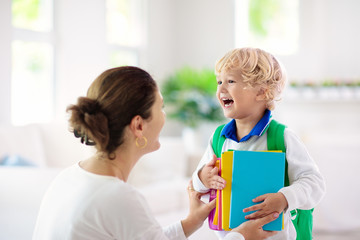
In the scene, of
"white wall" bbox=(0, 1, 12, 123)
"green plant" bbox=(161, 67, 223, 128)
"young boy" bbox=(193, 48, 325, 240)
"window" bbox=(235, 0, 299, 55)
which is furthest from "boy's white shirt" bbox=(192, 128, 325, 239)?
"window" bbox=(235, 0, 299, 55)

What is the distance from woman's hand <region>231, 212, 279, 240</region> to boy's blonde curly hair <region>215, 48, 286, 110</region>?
15.7 inches

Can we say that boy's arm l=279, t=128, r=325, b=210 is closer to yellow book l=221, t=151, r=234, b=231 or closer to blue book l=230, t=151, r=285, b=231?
blue book l=230, t=151, r=285, b=231

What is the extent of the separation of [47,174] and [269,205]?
1.62 m

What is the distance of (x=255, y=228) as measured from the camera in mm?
1309

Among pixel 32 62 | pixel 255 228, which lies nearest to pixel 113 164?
pixel 255 228

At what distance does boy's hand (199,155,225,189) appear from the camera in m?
1.36

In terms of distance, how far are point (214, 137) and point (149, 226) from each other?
53cm

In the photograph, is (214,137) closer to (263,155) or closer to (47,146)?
(263,155)

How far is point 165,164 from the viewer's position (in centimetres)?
441

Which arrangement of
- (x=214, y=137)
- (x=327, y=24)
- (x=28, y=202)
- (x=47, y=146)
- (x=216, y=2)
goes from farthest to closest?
1. (x=216, y=2)
2. (x=327, y=24)
3. (x=47, y=146)
4. (x=28, y=202)
5. (x=214, y=137)

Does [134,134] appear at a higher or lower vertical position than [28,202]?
higher

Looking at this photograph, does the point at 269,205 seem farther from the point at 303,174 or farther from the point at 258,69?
the point at 258,69

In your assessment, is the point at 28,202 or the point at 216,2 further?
the point at 216,2

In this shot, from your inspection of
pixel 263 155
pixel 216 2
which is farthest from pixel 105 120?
pixel 216 2
